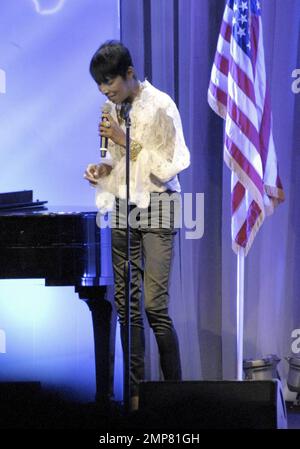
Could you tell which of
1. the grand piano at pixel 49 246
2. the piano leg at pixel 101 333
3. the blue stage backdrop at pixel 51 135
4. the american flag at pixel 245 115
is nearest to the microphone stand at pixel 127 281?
the grand piano at pixel 49 246

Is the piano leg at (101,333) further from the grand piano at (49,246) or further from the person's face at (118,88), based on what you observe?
the person's face at (118,88)

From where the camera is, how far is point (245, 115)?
4.12 metres

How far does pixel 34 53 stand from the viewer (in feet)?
17.1

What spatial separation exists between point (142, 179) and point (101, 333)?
84cm

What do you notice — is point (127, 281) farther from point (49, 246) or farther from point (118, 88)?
point (118, 88)

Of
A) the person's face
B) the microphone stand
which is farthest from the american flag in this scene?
the microphone stand

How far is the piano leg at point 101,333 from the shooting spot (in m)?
4.26

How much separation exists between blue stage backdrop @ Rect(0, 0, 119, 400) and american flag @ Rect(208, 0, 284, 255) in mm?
1018

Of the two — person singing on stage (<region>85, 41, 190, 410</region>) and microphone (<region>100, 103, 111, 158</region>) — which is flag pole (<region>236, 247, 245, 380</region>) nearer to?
person singing on stage (<region>85, 41, 190, 410</region>)

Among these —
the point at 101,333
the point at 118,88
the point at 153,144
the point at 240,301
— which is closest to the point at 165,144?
the point at 153,144

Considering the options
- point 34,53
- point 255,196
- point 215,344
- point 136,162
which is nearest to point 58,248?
point 136,162

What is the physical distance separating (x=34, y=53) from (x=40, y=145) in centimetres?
53

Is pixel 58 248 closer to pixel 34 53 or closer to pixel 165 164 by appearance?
pixel 165 164

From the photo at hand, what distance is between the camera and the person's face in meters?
3.83
